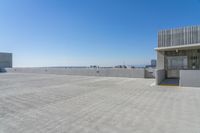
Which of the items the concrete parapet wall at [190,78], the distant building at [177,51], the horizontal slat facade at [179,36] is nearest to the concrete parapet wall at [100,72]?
the distant building at [177,51]

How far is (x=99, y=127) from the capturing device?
315 centimetres

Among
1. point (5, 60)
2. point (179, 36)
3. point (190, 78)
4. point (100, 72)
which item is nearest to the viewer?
point (190, 78)

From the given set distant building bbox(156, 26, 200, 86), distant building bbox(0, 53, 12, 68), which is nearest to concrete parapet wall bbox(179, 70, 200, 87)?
distant building bbox(156, 26, 200, 86)

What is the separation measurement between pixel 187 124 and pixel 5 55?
45.2 m

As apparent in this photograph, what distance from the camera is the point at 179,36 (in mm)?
12188

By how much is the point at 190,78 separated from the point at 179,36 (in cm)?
473

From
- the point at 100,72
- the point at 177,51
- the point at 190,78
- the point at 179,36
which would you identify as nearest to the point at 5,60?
the point at 100,72

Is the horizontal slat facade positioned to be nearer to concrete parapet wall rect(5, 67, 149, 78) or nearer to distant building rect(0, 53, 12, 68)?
concrete parapet wall rect(5, 67, 149, 78)

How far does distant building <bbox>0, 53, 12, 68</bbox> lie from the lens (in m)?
37.8

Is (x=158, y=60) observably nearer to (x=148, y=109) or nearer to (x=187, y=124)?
(x=148, y=109)

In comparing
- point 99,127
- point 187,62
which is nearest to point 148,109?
point 99,127

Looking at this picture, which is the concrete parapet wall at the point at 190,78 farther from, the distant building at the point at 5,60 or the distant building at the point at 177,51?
Answer: the distant building at the point at 5,60

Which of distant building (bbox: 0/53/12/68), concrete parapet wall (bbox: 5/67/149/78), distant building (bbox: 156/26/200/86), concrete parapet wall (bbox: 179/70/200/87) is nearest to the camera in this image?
concrete parapet wall (bbox: 179/70/200/87)

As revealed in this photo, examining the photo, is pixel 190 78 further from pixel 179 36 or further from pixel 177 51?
pixel 179 36
